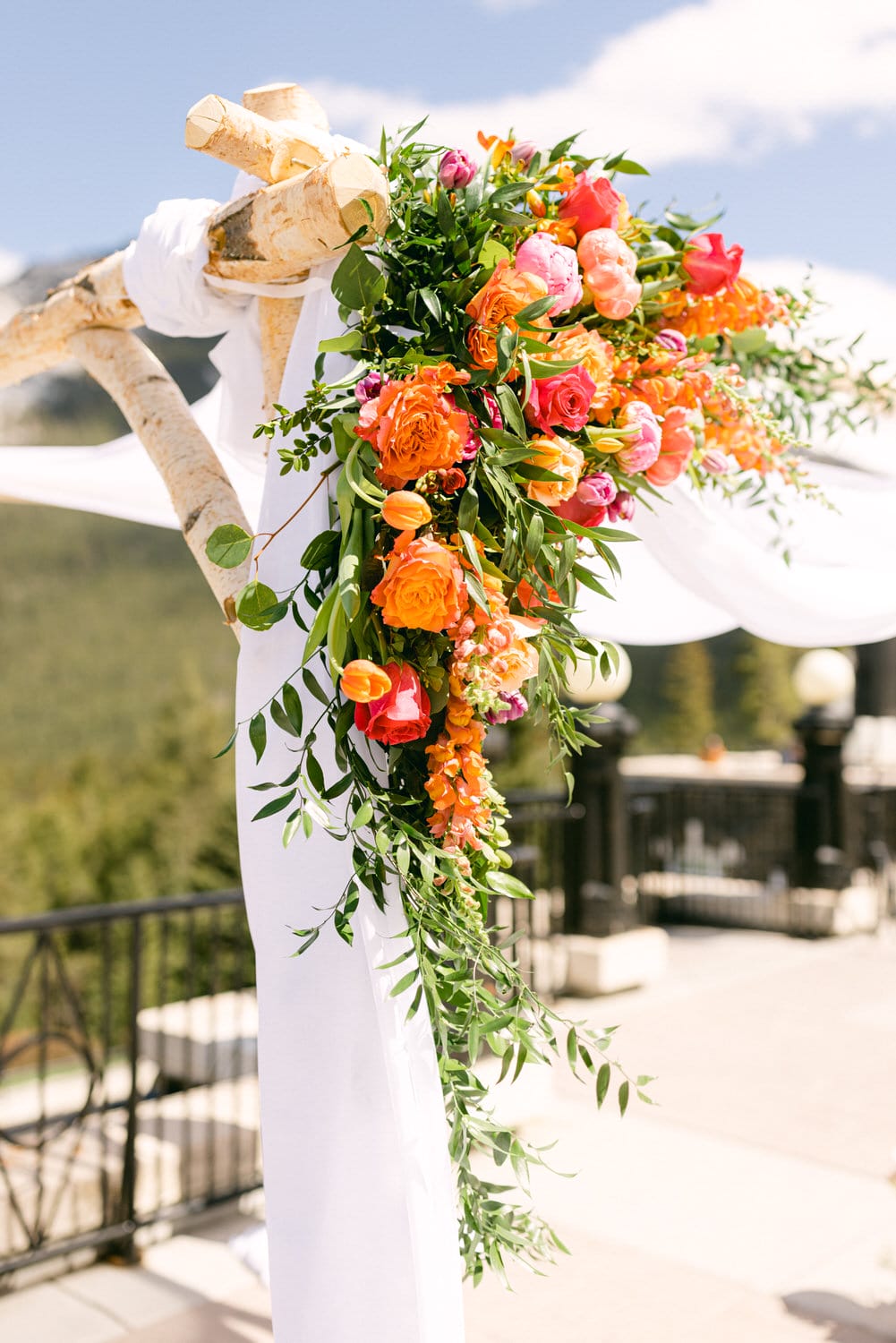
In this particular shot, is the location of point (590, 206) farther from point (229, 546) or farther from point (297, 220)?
point (229, 546)

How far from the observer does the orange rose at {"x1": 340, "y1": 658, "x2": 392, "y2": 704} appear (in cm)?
170

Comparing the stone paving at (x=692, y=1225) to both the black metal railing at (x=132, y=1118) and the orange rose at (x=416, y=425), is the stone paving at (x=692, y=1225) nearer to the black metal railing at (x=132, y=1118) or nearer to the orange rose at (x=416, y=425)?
the black metal railing at (x=132, y=1118)

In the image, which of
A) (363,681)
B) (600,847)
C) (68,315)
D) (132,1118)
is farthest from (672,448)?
(600,847)

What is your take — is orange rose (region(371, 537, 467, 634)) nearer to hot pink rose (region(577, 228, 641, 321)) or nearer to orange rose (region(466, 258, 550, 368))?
orange rose (region(466, 258, 550, 368))

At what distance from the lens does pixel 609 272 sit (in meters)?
2.11

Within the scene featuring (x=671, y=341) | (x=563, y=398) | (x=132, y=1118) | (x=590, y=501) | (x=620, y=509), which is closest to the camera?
(x=563, y=398)

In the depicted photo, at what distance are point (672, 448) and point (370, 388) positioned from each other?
73 cm

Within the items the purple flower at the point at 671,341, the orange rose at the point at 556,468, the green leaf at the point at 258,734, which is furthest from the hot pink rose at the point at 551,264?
the green leaf at the point at 258,734

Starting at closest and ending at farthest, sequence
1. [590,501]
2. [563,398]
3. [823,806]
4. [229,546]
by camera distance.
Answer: [229,546] → [563,398] → [590,501] → [823,806]

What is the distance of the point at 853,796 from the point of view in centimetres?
910

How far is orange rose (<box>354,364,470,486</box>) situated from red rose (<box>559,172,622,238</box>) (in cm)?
55

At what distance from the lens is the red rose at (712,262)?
7.71 ft

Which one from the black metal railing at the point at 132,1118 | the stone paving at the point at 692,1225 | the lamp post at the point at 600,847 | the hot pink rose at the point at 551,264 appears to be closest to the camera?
the hot pink rose at the point at 551,264

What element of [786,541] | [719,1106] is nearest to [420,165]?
[786,541]
